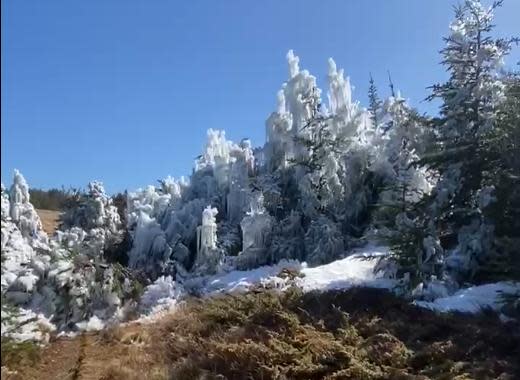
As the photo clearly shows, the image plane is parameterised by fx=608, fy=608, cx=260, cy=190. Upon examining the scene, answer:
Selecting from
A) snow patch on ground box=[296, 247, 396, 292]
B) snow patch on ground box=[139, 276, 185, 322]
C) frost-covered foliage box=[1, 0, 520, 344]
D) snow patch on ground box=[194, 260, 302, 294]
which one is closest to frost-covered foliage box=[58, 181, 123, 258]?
frost-covered foliage box=[1, 0, 520, 344]

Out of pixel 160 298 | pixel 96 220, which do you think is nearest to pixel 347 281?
pixel 160 298

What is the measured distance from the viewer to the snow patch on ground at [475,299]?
9.38 metres

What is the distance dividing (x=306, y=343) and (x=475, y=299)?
3.42 metres

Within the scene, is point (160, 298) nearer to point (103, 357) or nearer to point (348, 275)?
point (103, 357)

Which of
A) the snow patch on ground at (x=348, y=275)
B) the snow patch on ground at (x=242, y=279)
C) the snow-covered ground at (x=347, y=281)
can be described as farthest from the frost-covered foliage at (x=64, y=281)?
the snow patch on ground at (x=348, y=275)

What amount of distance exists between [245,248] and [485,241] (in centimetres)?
490

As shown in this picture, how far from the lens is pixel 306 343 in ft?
25.7

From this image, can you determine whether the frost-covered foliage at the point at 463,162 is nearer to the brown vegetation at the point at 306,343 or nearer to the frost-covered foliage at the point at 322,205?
the frost-covered foliage at the point at 322,205

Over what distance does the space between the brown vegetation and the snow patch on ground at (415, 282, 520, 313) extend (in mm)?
368

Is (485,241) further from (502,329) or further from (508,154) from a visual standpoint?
(502,329)

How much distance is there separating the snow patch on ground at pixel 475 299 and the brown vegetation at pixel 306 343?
14.5 inches

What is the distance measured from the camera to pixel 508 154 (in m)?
10.0

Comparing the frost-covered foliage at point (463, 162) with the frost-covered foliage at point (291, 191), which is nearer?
the frost-covered foliage at point (463, 162)

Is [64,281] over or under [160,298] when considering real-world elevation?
over
